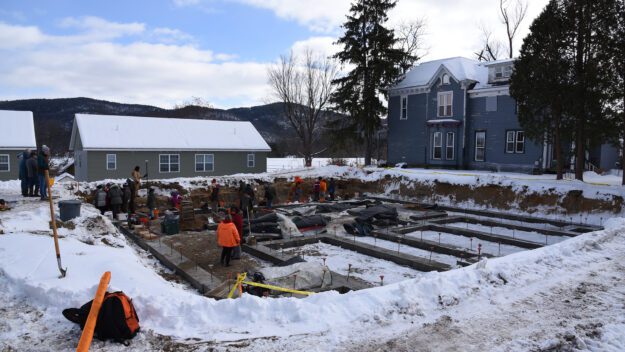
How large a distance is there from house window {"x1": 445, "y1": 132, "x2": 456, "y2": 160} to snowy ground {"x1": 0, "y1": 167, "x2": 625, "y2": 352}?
21992mm

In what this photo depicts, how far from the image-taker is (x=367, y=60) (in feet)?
110

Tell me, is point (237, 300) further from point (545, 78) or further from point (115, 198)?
point (545, 78)

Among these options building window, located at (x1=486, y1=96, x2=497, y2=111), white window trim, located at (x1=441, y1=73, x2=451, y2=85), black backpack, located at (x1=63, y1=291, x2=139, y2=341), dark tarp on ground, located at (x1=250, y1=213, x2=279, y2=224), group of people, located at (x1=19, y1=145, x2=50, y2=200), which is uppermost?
white window trim, located at (x1=441, y1=73, x2=451, y2=85)

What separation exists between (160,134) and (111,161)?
3872mm

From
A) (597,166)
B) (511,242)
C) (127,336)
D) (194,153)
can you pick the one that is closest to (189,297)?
(127,336)

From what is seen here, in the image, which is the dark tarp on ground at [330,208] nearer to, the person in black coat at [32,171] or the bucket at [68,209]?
the bucket at [68,209]

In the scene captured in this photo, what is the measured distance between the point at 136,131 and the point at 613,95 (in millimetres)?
26654

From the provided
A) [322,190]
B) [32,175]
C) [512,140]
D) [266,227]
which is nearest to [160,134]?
[322,190]

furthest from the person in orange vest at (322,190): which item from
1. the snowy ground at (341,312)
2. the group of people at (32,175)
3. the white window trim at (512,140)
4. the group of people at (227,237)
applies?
the snowy ground at (341,312)

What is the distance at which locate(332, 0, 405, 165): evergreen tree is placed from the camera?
3277cm

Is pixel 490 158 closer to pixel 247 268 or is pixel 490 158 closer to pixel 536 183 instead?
pixel 536 183

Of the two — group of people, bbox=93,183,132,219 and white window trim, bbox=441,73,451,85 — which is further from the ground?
white window trim, bbox=441,73,451,85

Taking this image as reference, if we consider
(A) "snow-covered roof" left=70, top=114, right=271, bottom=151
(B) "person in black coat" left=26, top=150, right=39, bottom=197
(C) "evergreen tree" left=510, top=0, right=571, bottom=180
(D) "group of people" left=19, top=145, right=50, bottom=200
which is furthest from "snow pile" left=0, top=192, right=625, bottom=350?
(A) "snow-covered roof" left=70, top=114, right=271, bottom=151

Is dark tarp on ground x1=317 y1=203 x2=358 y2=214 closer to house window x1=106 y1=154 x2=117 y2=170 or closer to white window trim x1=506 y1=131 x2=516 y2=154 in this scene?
white window trim x1=506 y1=131 x2=516 y2=154
